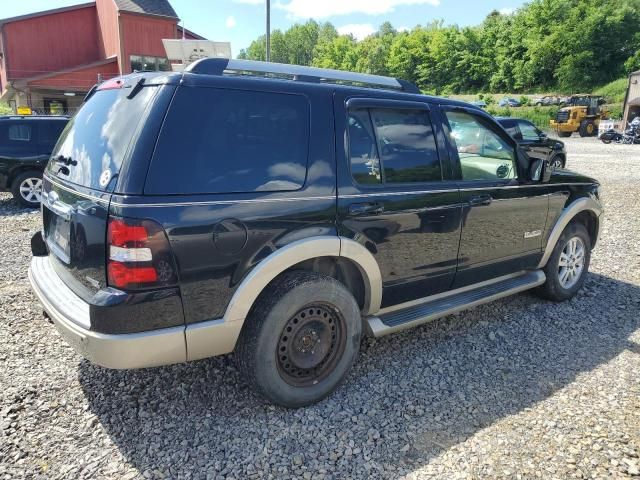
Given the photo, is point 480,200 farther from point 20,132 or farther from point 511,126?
point 511,126

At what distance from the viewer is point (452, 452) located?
8.56 ft

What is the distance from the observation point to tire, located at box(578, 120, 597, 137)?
33.2 m

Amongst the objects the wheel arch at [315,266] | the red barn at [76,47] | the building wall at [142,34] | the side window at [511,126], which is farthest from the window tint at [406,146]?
the building wall at [142,34]

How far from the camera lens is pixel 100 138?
2680 mm

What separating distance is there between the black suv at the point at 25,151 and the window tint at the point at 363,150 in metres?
7.88

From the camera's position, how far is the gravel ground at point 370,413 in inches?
98.4

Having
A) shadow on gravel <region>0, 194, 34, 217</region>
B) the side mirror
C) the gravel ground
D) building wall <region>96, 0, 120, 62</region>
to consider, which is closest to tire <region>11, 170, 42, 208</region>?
shadow on gravel <region>0, 194, 34, 217</region>

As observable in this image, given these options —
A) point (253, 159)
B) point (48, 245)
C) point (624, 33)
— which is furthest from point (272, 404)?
point (624, 33)

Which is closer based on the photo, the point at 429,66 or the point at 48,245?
the point at 48,245

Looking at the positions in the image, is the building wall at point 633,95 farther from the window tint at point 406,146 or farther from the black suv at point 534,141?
the window tint at point 406,146

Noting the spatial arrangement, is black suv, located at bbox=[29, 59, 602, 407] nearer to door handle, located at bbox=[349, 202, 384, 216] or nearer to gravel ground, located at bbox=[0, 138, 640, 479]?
door handle, located at bbox=[349, 202, 384, 216]

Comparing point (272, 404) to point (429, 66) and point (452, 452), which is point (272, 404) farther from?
point (429, 66)

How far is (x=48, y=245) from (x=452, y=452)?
282 cm

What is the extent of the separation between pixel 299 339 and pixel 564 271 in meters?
3.13
